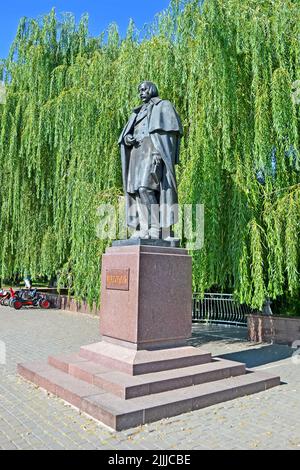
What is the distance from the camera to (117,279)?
6043 mm

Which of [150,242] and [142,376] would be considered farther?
[150,242]

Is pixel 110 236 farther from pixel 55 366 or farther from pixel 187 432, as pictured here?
pixel 187 432

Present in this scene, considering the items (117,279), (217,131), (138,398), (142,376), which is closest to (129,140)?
(117,279)

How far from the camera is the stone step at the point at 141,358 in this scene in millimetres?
5379

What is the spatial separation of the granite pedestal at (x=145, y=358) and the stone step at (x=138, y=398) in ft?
0.04

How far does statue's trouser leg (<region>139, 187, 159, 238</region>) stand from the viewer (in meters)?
6.41

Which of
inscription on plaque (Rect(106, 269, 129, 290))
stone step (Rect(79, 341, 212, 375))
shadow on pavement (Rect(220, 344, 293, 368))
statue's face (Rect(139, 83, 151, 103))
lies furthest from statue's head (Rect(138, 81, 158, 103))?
shadow on pavement (Rect(220, 344, 293, 368))

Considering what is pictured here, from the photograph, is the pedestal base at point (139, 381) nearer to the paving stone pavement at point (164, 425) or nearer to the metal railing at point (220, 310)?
the paving stone pavement at point (164, 425)

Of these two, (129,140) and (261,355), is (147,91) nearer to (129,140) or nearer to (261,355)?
(129,140)

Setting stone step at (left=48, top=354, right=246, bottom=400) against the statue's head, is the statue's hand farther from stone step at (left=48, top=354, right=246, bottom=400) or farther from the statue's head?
stone step at (left=48, top=354, right=246, bottom=400)

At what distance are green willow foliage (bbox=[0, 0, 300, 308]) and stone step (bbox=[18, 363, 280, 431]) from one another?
297 cm

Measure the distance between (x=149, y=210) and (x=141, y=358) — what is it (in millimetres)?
2204

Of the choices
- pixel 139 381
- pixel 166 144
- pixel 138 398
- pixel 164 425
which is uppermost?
pixel 166 144
